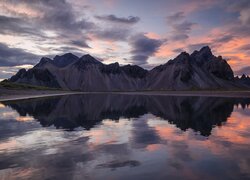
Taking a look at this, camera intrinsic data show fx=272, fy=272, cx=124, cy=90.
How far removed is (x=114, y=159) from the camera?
15148 mm

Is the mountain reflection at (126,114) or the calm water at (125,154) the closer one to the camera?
the calm water at (125,154)

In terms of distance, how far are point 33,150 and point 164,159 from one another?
331 inches

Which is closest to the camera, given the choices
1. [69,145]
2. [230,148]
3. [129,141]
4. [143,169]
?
[143,169]

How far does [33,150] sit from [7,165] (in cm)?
344

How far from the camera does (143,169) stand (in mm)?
13164

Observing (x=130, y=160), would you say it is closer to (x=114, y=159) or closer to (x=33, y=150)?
(x=114, y=159)

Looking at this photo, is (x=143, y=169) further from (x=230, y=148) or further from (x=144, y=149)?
(x=230, y=148)

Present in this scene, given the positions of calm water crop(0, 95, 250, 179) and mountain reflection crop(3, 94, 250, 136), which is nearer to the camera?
calm water crop(0, 95, 250, 179)

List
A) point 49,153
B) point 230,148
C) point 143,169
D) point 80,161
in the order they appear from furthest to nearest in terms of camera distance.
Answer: point 230,148
point 49,153
point 80,161
point 143,169

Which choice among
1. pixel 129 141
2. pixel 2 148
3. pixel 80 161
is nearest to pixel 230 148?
pixel 129 141

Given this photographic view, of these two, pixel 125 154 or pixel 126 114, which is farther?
pixel 126 114

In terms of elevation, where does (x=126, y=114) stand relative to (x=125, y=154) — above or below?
below

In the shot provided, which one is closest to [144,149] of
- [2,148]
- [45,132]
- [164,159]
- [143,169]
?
[164,159]

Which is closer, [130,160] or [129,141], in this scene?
[130,160]
